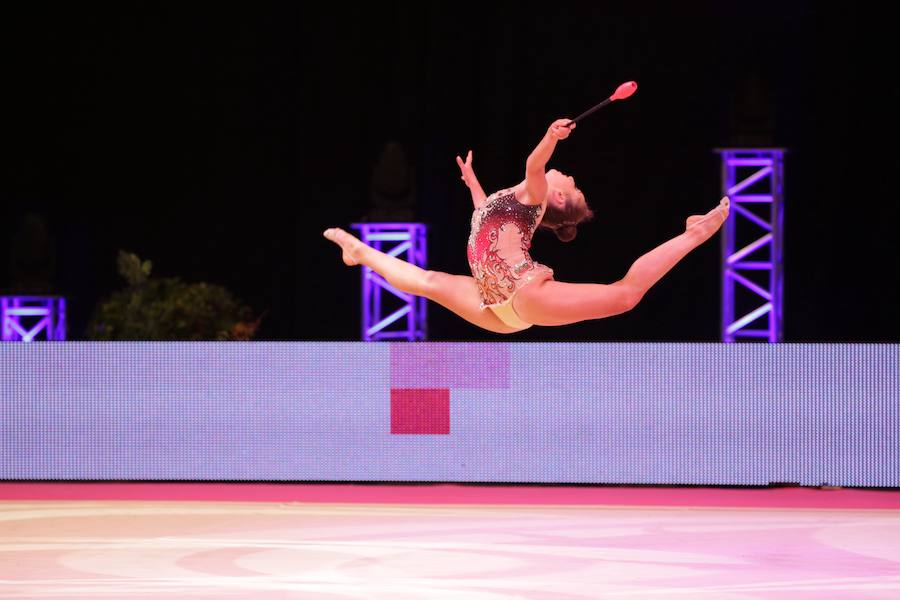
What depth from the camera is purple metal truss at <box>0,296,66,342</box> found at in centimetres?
962

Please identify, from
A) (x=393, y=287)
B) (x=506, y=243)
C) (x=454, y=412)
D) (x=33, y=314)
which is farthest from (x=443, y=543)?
(x=33, y=314)

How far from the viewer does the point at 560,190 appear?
173 inches

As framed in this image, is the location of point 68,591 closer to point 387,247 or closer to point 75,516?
point 75,516

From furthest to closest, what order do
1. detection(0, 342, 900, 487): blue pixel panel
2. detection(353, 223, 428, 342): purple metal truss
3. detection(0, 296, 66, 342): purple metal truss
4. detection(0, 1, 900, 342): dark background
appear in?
detection(0, 296, 66, 342): purple metal truss → detection(0, 1, 900, 342): dark background → detection(353, 223, 428, 342): purple metal truss → detection(0, 342, 900, 487): blue pixel panel

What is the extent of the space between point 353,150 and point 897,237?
183 inches

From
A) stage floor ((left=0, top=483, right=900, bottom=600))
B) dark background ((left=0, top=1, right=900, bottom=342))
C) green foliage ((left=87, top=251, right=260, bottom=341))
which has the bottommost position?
stage floor ((left=0, top=483, right=900, bottom=600))

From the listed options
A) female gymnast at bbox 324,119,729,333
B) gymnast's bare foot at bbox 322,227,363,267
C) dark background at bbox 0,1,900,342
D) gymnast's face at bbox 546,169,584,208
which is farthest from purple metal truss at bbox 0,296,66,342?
gymnast's face at bbox 546,169,584,208

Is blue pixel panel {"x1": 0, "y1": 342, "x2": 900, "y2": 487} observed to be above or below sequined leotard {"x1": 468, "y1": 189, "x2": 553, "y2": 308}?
below

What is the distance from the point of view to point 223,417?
7164 mm

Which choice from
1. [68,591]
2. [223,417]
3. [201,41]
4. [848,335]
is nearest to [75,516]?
[223,417]

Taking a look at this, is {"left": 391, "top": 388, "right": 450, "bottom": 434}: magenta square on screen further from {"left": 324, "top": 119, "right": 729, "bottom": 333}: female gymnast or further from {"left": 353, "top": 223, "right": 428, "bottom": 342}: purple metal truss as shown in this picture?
{"left": 324, "top": 119, "right": 729, "bottom": 333}: female gymnast

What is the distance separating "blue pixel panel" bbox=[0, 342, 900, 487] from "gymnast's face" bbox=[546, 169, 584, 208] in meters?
2.75

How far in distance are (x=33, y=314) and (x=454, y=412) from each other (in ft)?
14.8

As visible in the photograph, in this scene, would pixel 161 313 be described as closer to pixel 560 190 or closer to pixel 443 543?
pixel 443 543
